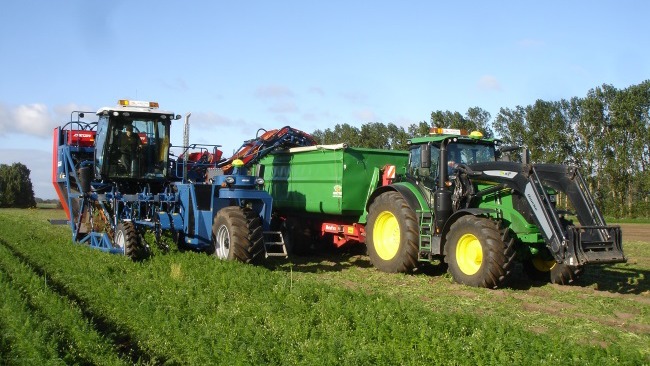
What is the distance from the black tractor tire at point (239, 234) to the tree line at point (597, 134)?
35.8 meters

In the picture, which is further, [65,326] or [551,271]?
[551,271]

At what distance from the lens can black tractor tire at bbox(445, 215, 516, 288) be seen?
30.8 feet

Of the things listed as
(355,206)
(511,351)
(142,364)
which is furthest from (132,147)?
(511,351)

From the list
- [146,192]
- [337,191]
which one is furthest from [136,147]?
[337,191]

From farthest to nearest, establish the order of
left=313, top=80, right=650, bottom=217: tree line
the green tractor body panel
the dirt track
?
left=313, top=80, right=650, bottom=217: tree line, the dirt track, the green tractor body panel

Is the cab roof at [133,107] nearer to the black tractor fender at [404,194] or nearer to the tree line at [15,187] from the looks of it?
the black tractor fender at [404,194]

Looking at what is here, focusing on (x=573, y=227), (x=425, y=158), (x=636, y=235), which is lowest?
(x=636, y=235)

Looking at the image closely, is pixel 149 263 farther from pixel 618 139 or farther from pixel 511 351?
pixel 618 139

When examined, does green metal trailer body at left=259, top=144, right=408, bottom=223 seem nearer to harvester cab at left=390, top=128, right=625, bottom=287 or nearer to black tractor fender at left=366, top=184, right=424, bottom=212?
black tractor fender at left=366, top=184, right=424, bottom=212

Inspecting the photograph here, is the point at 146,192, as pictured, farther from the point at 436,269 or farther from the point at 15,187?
the point at 15,187

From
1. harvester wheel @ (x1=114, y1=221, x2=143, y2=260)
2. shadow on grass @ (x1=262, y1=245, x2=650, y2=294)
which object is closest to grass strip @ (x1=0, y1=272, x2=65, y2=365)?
harvester wheel @ (x1=114, y1=221, x2=143, y2=260)

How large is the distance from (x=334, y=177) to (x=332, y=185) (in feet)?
0.57

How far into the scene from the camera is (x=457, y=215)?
33.7 feet

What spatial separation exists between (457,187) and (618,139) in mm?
41152
